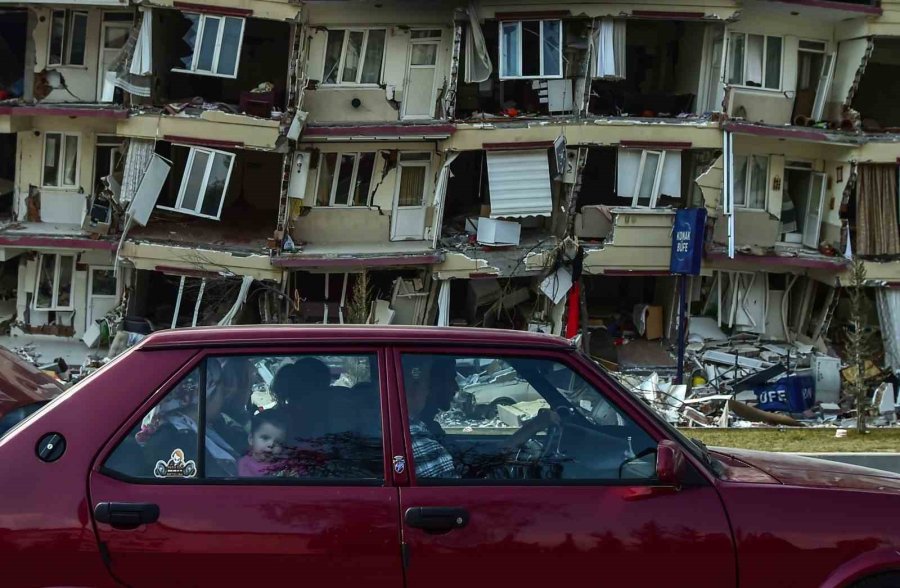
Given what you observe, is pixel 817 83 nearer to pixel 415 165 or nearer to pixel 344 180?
pixel 415 165

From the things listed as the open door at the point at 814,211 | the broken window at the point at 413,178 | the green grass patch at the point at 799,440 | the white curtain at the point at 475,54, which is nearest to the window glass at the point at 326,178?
the broken window at the point at 413,178

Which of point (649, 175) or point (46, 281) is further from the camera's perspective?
point (46, 281)

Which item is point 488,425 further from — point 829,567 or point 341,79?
point 341,79

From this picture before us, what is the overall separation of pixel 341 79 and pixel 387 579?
25204mm

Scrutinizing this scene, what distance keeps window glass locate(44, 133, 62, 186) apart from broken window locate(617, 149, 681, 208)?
14.8 m

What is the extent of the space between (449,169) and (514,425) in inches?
950

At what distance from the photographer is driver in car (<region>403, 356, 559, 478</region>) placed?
4551 millimetres

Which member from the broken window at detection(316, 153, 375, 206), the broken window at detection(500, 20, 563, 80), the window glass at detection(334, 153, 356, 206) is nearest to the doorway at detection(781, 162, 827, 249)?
the broken window at detection(500, 20, 563, 80)

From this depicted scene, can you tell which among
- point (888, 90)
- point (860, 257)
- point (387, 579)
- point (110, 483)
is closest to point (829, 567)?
point (387, 579)

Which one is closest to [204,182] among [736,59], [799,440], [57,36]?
[57,36]

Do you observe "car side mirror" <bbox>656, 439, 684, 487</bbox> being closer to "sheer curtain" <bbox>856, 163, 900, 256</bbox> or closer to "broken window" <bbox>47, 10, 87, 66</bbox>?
"sheer curtain" <bbox>856, 163, 900, 256</bbox>

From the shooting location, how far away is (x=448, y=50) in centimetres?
2855

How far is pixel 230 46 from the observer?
27.7m

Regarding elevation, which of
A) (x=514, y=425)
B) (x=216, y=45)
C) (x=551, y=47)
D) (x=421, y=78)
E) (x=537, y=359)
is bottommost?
(x=514, y=425)
